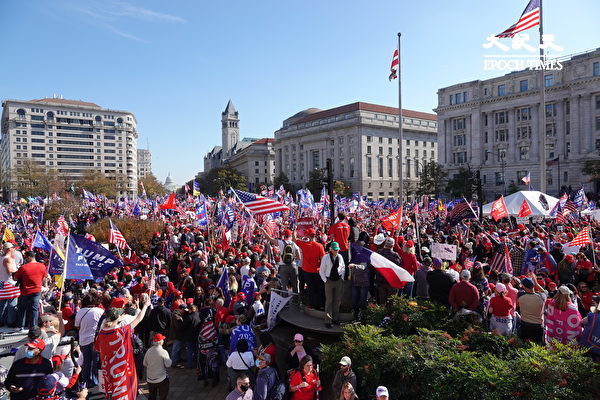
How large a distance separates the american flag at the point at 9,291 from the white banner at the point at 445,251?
10.9 meters

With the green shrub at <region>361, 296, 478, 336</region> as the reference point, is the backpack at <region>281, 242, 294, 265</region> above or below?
above

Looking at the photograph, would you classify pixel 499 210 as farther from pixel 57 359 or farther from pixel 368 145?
pixel 368 145

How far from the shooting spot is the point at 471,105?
73188 mm

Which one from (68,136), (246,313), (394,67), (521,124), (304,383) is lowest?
(304,383)

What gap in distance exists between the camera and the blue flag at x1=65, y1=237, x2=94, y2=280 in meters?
9.19

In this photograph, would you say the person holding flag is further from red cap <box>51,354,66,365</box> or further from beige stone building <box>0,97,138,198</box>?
beige stone building <box>0,97,138,198</box>

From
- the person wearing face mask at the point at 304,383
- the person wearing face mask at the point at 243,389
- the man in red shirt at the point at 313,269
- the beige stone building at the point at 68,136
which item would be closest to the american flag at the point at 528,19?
the man in red shirt at the point at 313,269

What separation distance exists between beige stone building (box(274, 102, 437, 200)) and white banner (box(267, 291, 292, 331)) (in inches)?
3447

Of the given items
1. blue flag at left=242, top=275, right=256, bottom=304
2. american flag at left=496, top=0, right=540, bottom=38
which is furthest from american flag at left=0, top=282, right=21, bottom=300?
american flag at left=496, top=0, right=540, bottom=38

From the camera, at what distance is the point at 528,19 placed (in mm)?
19547

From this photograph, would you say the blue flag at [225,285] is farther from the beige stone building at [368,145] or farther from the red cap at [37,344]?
the beige stone building at [368,145]

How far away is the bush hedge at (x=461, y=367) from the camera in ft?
16.7

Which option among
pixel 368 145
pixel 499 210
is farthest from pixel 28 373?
pixel 368 145

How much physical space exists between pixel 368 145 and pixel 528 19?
78516 mm
